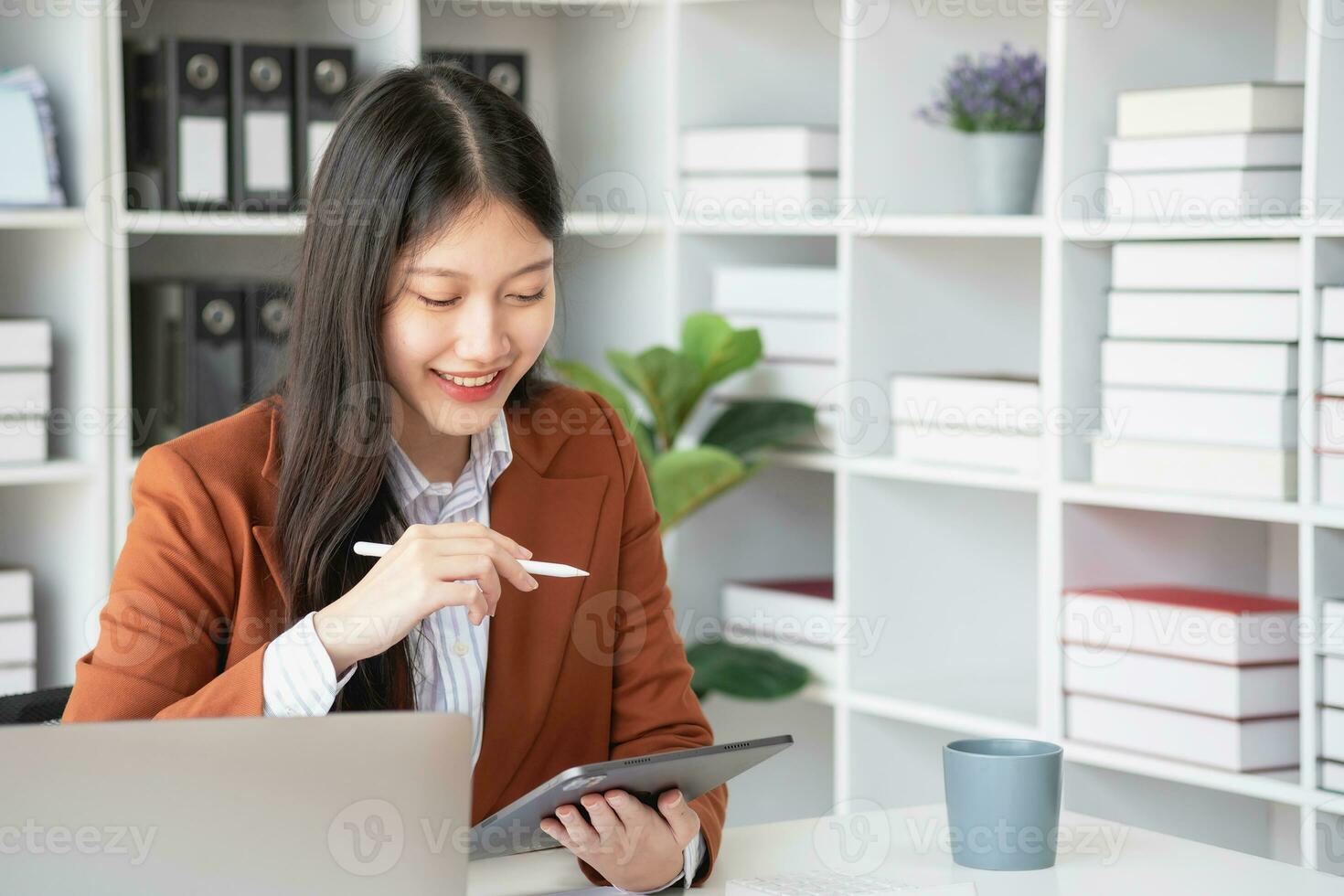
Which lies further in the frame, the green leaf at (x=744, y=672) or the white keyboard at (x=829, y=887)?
the green leaf at (x=744, y=672)

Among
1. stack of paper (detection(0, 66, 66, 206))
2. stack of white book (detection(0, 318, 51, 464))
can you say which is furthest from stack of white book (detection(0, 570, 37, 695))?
stack of paper (detection(0, 66, 66, 206))

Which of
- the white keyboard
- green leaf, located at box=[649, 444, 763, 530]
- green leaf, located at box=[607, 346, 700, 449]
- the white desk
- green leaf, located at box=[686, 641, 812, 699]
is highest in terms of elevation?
green leaf, located at box=[607, 346, 700, 449]

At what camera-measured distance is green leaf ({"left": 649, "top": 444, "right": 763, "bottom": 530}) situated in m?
2.58

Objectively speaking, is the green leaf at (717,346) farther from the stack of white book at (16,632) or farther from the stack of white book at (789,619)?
the stack of white book at (16,632)

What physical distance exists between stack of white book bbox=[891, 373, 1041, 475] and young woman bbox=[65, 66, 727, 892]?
3.09ft

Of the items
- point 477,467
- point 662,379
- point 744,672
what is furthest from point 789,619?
point 477,467

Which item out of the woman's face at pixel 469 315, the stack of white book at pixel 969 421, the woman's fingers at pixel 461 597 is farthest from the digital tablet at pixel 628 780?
the stack of white book at pixel 969 421

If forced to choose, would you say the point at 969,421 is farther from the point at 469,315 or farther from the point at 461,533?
the point at 461,533

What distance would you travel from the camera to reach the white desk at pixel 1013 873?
125 centimetres

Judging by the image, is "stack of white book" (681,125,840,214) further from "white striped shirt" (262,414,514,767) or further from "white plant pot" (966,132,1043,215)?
"white striped shirt" (262,414,514,767)

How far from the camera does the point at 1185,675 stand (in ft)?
7.34

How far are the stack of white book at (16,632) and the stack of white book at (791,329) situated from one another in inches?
49.0

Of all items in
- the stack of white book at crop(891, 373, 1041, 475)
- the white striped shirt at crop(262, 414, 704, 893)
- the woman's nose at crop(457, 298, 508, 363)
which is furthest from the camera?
the stack of white book at crop(891, 373, 1041, 475)

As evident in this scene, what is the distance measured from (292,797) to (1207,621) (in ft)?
5.30
